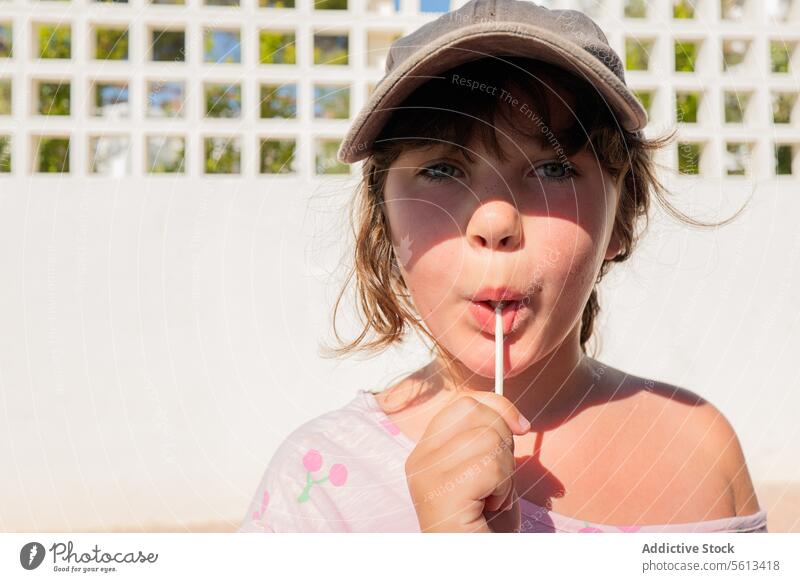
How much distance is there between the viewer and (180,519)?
1.06 m

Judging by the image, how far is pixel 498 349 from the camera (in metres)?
0.50

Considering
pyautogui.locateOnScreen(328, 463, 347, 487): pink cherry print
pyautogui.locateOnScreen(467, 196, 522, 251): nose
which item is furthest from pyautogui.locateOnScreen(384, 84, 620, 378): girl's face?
pyautogui.locateOnScreen(328, 463, 347, 487): pink cherry print

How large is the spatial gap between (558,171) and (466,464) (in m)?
0.20

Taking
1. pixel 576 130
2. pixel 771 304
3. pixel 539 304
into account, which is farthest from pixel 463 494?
pixel 771 304

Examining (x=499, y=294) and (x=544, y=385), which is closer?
(x=499, y=294)

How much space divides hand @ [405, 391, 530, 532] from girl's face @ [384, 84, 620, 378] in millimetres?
65

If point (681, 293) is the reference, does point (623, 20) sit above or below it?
above

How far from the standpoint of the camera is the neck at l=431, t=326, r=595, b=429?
605 millimetres

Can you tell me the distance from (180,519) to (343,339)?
12.7 inches

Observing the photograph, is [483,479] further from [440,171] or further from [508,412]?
[440,171]

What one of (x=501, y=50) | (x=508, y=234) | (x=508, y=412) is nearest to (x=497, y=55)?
(x=501, y=50)
